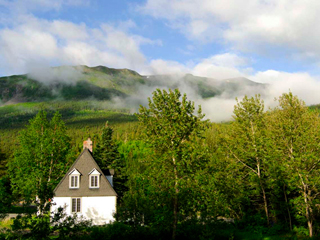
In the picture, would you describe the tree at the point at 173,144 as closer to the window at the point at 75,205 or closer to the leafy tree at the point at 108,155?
the window at the point at 75,205

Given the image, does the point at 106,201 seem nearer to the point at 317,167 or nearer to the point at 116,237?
the point at 116,237

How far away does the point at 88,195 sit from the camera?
102 feet

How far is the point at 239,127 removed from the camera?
88.9ft

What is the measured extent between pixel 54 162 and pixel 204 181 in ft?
87.1

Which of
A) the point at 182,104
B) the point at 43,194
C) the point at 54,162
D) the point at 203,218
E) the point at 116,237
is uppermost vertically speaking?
the point at 182,104

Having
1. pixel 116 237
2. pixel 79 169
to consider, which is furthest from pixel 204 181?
pixel 79 169

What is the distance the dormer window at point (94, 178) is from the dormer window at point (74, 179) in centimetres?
144

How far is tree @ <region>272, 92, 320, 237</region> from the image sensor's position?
19.7 meters

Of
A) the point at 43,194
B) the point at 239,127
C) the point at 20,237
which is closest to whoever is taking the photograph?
the point at 20,237

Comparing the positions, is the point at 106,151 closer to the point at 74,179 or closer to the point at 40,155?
the point at 40,155

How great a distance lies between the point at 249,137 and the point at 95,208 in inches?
757

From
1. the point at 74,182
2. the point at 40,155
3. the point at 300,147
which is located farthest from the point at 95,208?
the point at 300,147

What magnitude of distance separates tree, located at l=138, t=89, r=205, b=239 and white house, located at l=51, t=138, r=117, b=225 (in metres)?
13.9

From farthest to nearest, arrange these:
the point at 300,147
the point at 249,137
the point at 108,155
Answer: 1. the point at 108,155
2. the point at 249,137
3. the point at 300,147
